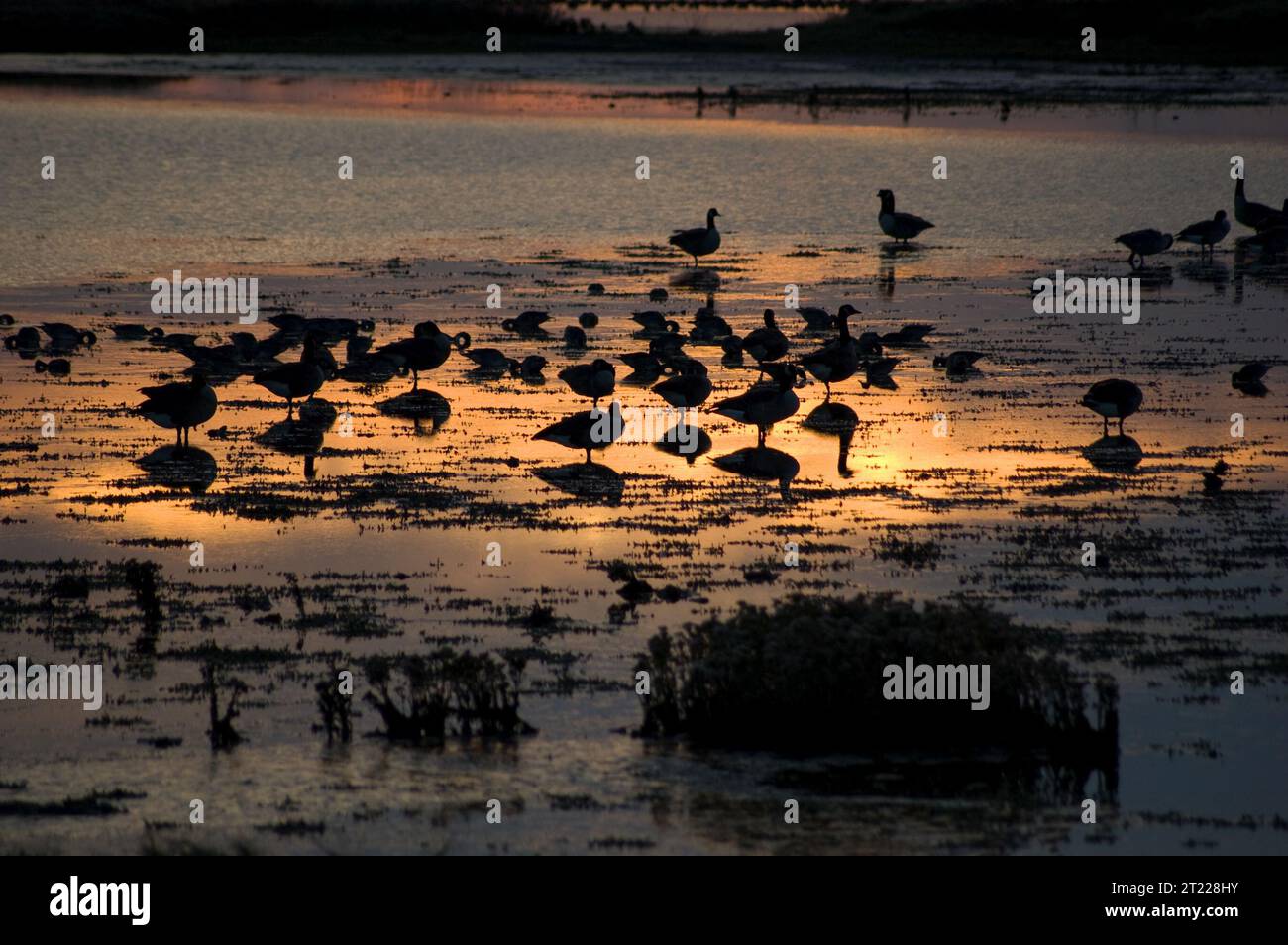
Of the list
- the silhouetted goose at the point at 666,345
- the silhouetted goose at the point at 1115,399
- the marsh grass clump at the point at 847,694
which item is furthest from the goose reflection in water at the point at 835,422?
the marsh grass clump at the point at 847,694

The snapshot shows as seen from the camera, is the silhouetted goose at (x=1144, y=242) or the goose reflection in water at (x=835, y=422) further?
the silhouetted goose at (x=1144, y=242)

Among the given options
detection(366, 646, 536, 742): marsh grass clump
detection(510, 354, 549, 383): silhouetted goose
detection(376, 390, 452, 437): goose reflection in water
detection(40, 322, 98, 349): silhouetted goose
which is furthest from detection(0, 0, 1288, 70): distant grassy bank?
detection(366, 646, 536, 742): marsh grass clump

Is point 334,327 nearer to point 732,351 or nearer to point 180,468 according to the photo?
point 732,351

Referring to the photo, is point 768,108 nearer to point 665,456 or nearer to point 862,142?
point 862,142

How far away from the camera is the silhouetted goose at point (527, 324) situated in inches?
1214

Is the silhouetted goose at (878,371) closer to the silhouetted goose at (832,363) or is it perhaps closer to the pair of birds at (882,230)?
the silhouetted goose at (832,363)

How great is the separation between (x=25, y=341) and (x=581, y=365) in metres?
9.34

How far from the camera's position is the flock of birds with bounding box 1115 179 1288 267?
40.0 m

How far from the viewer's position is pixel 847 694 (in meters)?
13.4

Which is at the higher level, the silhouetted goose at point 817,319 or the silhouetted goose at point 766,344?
the silhouetted goose at point 817,319

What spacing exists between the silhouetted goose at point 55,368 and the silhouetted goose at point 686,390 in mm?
9025

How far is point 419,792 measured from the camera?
Result: 1223 centimetres

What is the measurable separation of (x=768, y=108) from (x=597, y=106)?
23.7ft
